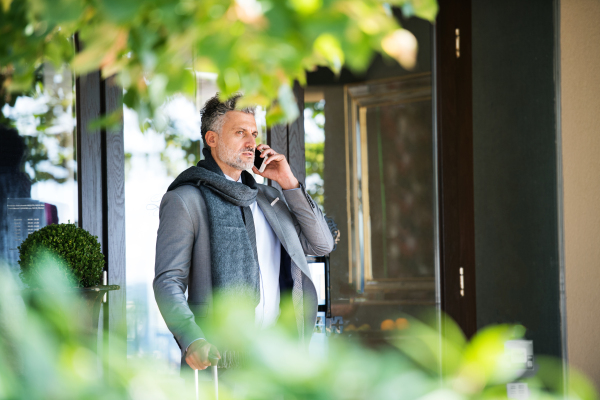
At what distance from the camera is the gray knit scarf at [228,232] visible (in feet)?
6.99

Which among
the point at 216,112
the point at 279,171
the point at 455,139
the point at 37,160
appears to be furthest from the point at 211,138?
the point at 455,139

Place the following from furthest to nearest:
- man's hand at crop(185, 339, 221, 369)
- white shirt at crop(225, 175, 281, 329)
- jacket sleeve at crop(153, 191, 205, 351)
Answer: white shirt at crop(225, 175, 281, 329), jacket sleeve at crop(153, 191, 205, 351), man's hand at crop(185, 339, 221, 369)

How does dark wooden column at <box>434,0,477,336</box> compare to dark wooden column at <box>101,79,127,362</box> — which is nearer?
dark wooden column at <box>101,79,127,362</box>

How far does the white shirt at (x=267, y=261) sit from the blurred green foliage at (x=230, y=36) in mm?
1554

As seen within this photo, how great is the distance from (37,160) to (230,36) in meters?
3.04

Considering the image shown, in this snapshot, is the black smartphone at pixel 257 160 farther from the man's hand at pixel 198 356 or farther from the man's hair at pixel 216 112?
the man's hand at pixel 198 356

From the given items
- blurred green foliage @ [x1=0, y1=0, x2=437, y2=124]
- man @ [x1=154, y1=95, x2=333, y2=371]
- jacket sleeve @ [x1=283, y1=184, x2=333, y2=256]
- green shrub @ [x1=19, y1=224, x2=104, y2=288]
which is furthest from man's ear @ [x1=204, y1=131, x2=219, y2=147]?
blurred green foliage @ [x1=0, y1=0, x2=437, y2=124]

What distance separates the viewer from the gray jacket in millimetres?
2057

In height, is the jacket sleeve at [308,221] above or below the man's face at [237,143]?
below

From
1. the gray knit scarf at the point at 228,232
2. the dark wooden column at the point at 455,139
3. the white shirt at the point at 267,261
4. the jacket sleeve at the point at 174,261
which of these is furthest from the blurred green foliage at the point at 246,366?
the dark wooden column at the point at 455,139

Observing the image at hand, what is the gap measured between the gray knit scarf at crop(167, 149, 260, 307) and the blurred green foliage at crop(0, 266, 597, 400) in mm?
1572

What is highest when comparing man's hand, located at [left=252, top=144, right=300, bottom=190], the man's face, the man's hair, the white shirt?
the man's hair

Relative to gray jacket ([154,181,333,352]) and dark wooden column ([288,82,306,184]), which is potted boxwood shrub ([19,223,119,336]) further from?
dark wooden column ([288,82,306,184])

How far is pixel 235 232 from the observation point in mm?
2207
